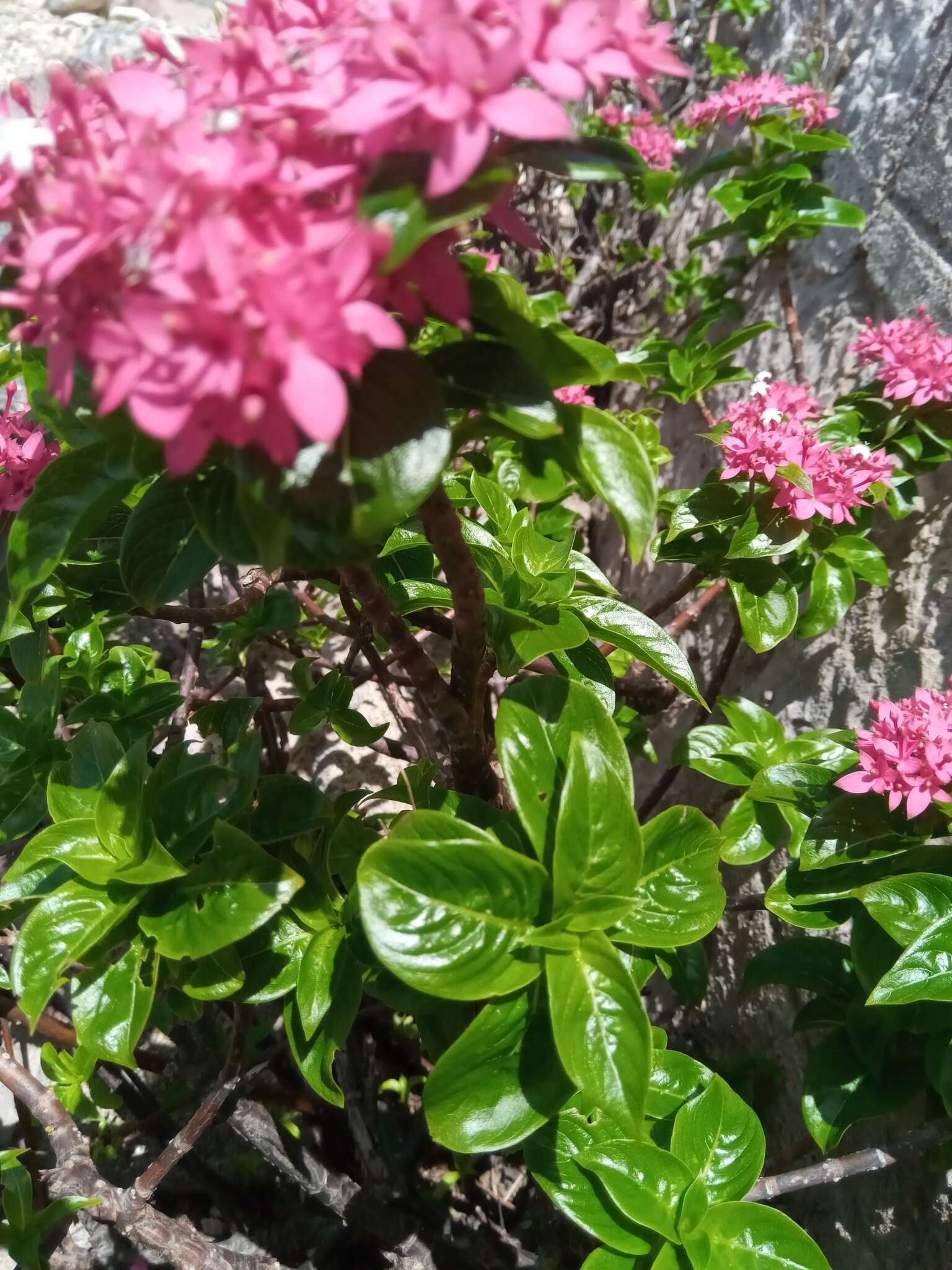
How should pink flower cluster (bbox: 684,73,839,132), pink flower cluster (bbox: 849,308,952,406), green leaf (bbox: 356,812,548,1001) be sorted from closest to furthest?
1. green leaf (bbox: 356,812,548,1001)
2. pink flower cluster (bbox: 849,308,952,406)
3. pink flower cluster (bbox: 684,73,839,132)

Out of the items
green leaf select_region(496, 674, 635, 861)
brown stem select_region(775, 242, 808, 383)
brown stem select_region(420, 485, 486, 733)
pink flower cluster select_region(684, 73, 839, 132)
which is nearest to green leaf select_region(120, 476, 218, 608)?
brown stem select_region(420, 485, 486, 733)

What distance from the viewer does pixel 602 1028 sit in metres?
0.59

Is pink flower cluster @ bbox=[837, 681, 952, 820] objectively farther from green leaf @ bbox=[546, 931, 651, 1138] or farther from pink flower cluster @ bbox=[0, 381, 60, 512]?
pink flower cluster @ bbox=[0, 381, 60, 512]

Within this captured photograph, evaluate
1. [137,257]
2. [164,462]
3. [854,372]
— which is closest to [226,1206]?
[164,462]

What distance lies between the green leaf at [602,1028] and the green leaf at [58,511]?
17.7 inches

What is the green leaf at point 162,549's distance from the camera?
0.53 metres

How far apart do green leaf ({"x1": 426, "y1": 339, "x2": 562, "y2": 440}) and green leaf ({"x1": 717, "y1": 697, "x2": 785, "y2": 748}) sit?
2.52ft

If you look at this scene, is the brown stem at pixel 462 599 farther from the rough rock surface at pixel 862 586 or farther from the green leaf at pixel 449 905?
the rough rock surface at pixel 862 586

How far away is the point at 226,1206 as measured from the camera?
119cm

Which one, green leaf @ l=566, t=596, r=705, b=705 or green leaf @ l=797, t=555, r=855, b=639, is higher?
green leaf @ l=566, t=596, r=705, b=705

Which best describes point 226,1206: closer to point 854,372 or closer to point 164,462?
point 164,462

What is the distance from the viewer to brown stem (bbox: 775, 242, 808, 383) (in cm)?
145

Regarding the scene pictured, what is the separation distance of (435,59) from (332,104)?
0.05m

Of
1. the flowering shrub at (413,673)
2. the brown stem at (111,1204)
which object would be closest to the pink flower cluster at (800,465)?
A: the flowering shrub at (413,673)
